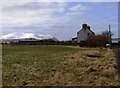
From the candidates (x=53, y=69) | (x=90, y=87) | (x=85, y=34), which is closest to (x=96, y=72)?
(x=53, y=69)

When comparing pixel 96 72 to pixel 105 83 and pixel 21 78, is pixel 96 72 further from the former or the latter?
pixel 21 78

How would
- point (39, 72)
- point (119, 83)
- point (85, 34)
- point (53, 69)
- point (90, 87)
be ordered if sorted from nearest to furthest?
1. point (90, 87)
2. point (119, 83)
3. point (39, 72)
4. point (53, 69)
5. point (85, 34)

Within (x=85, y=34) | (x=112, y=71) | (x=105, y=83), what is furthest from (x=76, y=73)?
(x=85, y=34)

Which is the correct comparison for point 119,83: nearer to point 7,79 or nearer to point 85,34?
point 7,79

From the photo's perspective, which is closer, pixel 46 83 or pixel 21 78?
pixel 46 83

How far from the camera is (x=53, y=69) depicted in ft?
52.1

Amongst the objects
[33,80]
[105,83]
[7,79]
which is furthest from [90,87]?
[7,79]

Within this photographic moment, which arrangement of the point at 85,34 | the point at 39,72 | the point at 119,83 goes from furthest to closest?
1. the point at 85,34
2. the point at 39,72
3. the point at 119,83

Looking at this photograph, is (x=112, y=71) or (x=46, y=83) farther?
(x=112, y=71)

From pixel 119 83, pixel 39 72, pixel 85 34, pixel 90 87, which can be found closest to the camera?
pixel 90 87

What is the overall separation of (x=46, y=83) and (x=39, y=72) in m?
2.47

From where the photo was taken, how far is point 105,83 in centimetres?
1262

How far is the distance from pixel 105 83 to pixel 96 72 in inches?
101

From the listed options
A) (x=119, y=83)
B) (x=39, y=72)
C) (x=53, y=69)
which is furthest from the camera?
(x=53, y=69)
